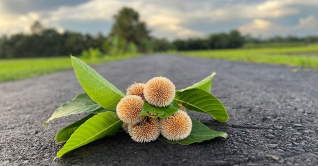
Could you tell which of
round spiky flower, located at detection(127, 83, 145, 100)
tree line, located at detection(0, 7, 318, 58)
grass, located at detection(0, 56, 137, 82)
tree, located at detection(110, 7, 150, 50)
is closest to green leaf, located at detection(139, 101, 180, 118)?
round spiky flower, located at detection(127, 83, 145, 100)

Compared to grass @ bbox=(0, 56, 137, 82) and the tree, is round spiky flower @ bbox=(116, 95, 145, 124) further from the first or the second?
the tree

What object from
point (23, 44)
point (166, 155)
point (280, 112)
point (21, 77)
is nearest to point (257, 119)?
point (280, 112)

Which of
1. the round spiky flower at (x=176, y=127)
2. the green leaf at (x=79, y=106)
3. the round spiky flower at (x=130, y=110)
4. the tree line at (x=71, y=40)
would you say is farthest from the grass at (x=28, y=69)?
the tree line at (x=71, y=40)

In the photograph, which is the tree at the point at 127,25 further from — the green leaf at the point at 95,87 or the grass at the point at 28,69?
the green leaf at the point at 95,87

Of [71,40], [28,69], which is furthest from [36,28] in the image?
[28,69]

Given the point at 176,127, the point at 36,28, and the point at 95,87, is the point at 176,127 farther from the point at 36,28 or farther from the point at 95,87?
the point at 36,28

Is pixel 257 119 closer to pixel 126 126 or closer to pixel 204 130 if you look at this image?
pixel 204 130
